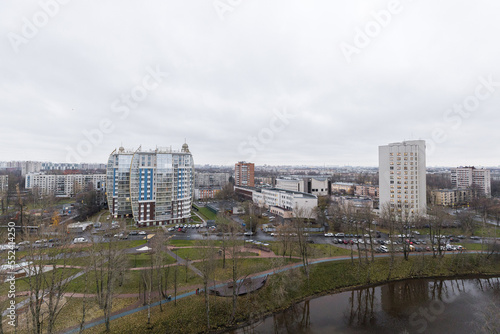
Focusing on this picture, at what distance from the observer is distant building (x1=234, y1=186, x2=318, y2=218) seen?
43438 millimetres

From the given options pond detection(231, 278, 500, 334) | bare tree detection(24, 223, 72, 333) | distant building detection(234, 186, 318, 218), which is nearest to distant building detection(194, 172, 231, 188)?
distant building detection(234, 186, 318, 218)

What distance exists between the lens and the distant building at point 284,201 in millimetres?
43438

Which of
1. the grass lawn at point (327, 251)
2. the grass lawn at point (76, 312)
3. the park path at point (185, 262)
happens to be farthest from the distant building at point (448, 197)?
the grass lawn at point (76, 312)

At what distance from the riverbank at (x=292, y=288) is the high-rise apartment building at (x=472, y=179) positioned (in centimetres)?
5921

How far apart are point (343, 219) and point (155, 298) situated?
99.9ft

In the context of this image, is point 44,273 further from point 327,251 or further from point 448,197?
point 448,197

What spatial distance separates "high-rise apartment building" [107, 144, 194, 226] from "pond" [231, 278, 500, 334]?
29375 mm

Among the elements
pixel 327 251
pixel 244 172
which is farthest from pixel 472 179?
pixel 327 251

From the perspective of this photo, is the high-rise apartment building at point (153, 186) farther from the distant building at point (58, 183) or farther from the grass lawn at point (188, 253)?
the distant building at point (58, 183)

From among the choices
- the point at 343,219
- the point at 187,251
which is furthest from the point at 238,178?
the point at 187,251

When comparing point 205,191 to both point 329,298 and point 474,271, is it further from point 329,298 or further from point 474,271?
point 474,271

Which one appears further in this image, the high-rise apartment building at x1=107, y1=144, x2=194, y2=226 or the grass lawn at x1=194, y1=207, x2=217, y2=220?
the grass lawn at x1=194, y1=207, x2=217, y2=220

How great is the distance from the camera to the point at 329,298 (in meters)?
18.8

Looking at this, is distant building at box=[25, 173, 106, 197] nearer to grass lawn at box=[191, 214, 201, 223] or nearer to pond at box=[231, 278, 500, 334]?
grass lawn at box=[191, 214, 201, 223]
